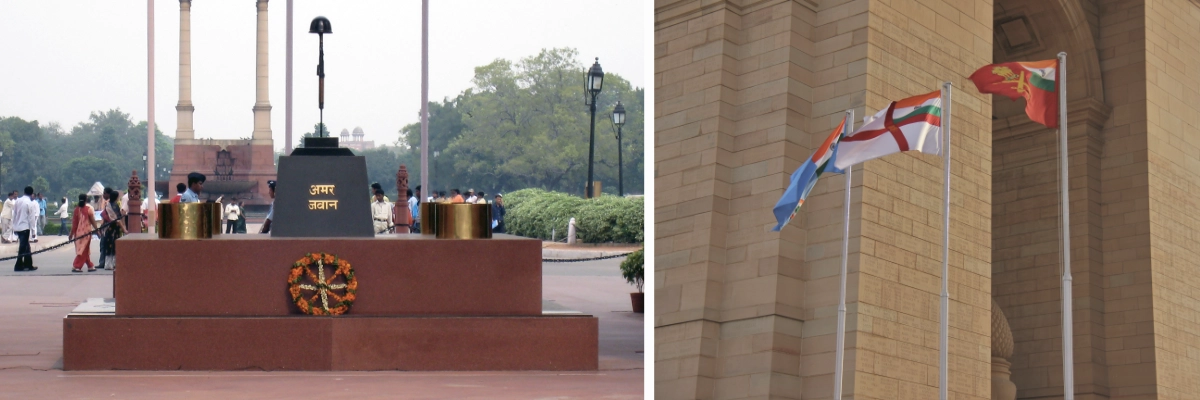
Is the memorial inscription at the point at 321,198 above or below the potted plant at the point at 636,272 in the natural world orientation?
above

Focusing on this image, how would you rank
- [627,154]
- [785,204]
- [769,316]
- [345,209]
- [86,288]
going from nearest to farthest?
[345,209]
[785,204]
[769,316]
[86,288]
[627,154]

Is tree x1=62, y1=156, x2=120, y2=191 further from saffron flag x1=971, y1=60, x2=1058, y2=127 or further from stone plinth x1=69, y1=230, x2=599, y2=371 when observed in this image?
saffron flag x1=971, y1=60, x2=1058, y2=127

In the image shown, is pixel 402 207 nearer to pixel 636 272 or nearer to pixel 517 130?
pixel 636 272

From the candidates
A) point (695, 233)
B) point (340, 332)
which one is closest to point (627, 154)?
point (695, 233)

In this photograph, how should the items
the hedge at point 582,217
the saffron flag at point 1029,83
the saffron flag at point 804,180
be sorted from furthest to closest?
the hedge at point 582,217, the saffron flag at point 1029,83, the saffron flag at point 804,180

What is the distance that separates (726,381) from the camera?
13500 mm

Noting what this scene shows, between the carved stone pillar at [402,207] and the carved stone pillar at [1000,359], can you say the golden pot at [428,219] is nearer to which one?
the carved stone pillar at [402,207]

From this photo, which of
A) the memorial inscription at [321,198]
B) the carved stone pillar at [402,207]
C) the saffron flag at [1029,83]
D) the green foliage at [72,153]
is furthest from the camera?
the green foliage at [72,153]

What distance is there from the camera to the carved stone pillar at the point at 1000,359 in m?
16.1

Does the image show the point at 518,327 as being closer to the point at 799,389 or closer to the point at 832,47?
the point at 799,389

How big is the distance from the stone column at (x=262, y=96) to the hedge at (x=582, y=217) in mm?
17652

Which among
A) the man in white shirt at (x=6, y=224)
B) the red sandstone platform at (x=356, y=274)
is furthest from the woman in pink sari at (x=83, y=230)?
the red sandstone platform at (x=356, y=274)

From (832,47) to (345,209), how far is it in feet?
20.2

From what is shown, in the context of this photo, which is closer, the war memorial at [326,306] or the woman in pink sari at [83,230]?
the war memorial at [326,306]
